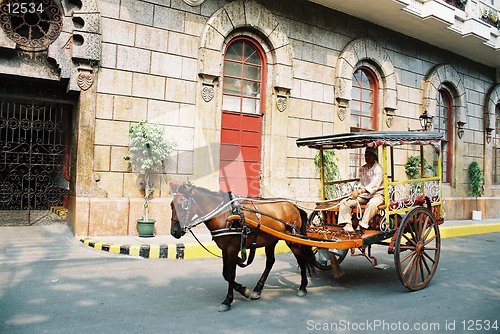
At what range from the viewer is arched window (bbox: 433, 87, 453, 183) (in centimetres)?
1655

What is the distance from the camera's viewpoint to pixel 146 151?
9.24m

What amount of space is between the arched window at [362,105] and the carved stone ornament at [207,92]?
5.29 meters

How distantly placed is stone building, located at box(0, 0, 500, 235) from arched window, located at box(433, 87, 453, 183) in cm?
20

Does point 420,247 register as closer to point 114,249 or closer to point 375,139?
point 375,139

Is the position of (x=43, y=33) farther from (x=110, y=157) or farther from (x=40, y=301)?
(x=40, y=301)

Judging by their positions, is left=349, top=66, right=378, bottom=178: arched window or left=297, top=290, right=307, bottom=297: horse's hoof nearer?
left=297, top=290, right=307, bottom=297: horse's hoof

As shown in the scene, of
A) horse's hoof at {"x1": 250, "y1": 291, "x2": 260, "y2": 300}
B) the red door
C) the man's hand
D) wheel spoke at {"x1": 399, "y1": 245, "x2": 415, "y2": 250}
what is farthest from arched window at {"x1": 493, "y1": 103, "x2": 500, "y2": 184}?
horse's hoof at {"x1": 250, "y1": 291, "x2": 260, "y2": 300}

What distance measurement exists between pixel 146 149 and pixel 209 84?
2.50 meters

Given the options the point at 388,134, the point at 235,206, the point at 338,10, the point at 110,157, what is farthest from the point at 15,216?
the point at 338,10

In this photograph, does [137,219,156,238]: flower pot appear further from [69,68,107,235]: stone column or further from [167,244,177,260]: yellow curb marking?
[167,244,177,260]: yellow curb marking

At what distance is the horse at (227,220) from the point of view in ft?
15.8

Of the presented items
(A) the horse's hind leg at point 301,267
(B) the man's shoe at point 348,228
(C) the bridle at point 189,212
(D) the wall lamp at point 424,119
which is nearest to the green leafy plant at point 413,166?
(D) the wall lamp at point 424,119

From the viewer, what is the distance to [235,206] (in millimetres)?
5094

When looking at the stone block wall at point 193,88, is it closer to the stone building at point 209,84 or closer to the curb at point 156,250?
the stone building at point 209,84
